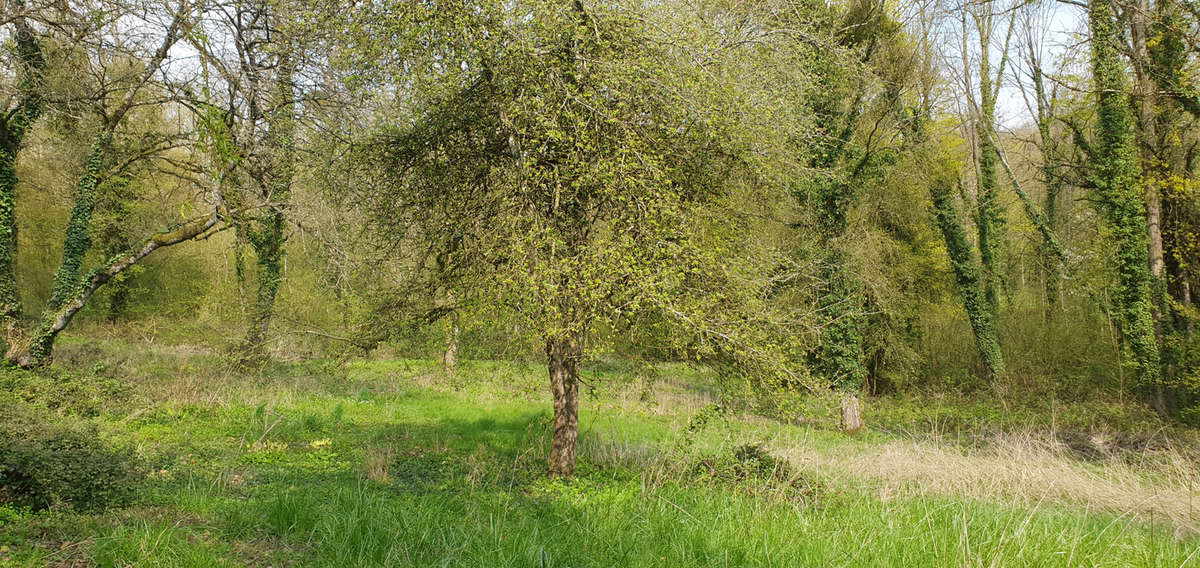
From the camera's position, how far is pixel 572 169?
5953mm

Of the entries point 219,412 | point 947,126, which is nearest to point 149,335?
point 219,412

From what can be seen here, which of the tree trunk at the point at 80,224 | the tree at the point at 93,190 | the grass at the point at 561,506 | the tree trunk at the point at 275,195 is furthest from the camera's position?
the tree trunk at the point at 80,224

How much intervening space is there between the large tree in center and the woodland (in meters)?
0.05

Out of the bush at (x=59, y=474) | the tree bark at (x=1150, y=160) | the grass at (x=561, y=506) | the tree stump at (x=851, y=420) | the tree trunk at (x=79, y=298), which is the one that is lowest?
the tree stump at (x=851, y=420)

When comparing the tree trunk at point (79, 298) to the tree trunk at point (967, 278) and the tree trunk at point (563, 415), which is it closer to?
the tree trunk at point (563, 415)

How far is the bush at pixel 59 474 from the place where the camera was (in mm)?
4520

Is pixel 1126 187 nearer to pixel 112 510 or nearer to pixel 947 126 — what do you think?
pixel 947 126

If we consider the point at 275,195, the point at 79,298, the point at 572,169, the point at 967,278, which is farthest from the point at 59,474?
the point at 967,278

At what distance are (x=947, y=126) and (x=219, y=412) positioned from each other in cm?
2021

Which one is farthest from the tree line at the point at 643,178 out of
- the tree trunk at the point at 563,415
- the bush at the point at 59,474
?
the bush at the point at 59,474

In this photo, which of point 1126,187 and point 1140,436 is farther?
point 1126,187

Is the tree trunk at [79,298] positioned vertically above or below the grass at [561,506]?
above

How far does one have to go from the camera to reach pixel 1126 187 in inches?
523

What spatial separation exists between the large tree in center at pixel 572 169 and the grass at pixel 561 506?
4.34ft
